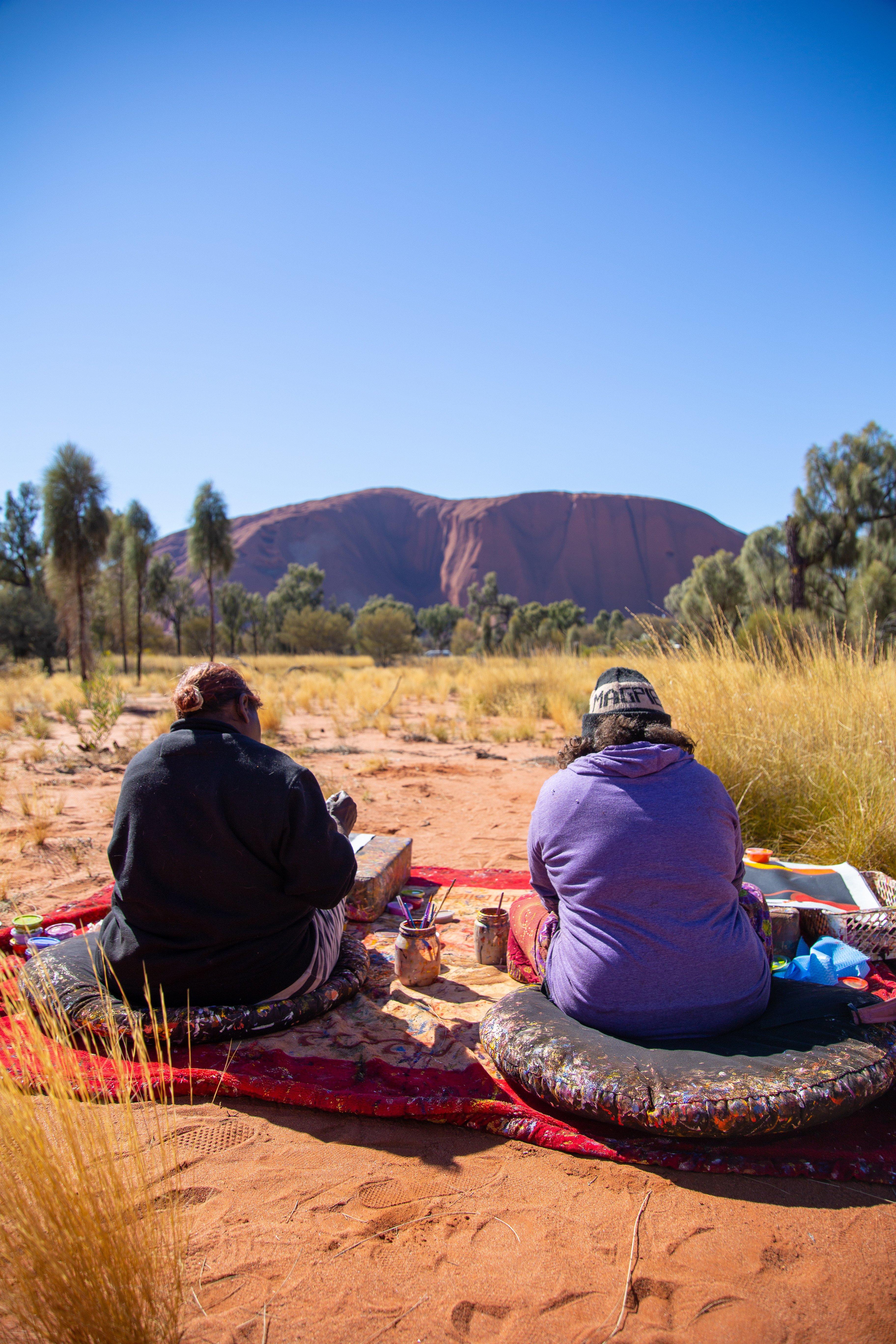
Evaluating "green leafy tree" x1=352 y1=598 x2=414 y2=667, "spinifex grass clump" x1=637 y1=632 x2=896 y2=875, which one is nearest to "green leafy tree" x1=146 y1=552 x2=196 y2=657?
"green leafy tree" x1=352 y1=598 x2=414 y2=667

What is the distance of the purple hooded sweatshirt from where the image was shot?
2.12m

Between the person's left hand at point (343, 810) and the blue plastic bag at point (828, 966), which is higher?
the person's left hand at point (343, 810)

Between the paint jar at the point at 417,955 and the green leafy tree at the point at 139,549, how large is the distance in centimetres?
2208

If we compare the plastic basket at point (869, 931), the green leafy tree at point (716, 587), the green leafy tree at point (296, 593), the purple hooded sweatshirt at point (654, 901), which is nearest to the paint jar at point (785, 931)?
the plastic basket at point (869, 931)

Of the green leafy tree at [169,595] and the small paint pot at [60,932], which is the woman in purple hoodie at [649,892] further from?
the green leafy tree at [169,595]

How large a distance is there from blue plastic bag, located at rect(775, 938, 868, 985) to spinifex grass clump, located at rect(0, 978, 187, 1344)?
93.1 inches

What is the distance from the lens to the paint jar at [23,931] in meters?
3.22

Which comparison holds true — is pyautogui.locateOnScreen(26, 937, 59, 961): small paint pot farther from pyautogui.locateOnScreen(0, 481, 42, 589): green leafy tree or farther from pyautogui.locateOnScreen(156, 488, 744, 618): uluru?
pyautogui.locateOnScreen(156, 488, 744, 618): uluru

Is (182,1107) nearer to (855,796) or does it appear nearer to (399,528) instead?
(855,796)

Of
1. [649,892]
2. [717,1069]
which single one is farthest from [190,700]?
[717,1069]

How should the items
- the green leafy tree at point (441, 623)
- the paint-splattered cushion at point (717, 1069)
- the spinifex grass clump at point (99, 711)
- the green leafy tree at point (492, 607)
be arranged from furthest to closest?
the green leafy tree at point (441, 623)
the green leafy tree at point (492, 607)
the spinifex grass clump at point (99, 711)
the paint-splattered cushion at point (717, 1069)

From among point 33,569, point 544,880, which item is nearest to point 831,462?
point 544,880

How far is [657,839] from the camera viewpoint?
84.0 inches

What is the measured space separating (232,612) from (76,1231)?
45.0 meters
